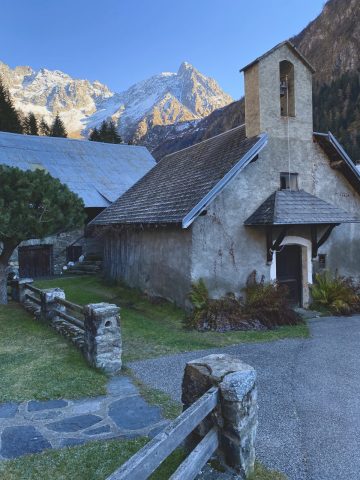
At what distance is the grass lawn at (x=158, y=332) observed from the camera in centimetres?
902

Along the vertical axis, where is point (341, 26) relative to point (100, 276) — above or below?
above

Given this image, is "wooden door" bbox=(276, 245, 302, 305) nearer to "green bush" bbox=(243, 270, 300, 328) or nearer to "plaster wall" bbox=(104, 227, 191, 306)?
"green bush" bbox=(243, 270, 300, 328)

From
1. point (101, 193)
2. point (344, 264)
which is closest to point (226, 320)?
point (344, 264)

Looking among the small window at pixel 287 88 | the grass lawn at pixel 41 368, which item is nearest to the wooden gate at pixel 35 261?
the grass lawn at pixel 41 368

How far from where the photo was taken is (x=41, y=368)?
7.23 meters

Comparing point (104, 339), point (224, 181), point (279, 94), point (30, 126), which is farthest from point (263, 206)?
point (30, 126)

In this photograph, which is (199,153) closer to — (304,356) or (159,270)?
(159,270)

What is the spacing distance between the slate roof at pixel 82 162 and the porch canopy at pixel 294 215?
12.2 m

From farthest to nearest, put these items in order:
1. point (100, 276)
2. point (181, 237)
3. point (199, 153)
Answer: point (100, 276), point (199, 153), point (181, 237)

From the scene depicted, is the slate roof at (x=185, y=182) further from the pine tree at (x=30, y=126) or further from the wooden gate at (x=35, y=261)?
the pine tree at (x=30, y=126)

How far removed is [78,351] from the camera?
8.28 meters

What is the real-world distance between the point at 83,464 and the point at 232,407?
1.78 meters

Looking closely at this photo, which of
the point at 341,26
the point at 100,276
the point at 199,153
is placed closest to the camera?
the point at 199,153

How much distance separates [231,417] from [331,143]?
11445 millimetres
